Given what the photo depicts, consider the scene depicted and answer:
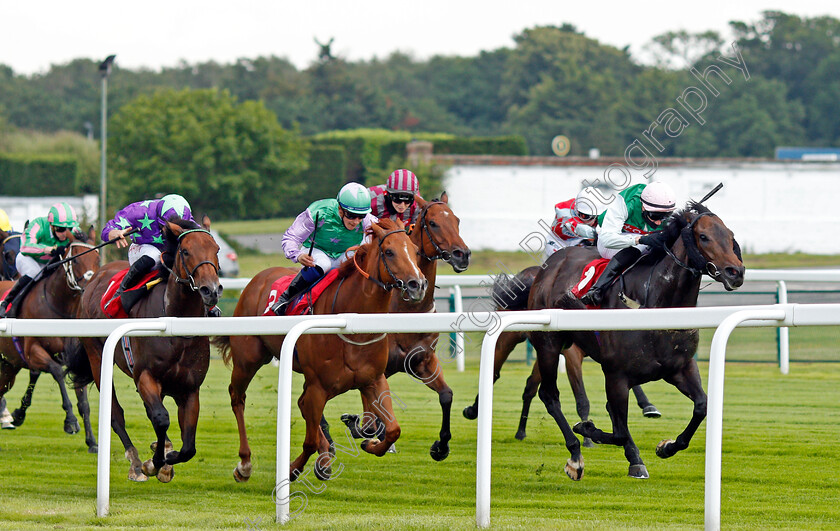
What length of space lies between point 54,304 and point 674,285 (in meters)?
4.55

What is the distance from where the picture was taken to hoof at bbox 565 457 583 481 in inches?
225

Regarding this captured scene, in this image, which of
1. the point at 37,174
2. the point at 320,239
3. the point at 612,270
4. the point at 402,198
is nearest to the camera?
the point at 612,270

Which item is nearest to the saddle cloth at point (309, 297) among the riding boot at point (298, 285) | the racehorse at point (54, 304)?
the riding boot at point (298, 285)

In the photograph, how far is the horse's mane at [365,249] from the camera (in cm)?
552

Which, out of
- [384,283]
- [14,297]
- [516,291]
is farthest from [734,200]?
[384,283]

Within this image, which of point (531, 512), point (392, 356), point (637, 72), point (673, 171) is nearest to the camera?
point (531, 512)

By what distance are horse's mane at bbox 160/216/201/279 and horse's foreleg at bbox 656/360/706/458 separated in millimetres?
2647

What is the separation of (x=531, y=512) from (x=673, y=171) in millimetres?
27052

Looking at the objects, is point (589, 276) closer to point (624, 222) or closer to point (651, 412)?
point (624, 222)

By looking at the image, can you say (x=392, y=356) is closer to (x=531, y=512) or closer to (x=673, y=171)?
(x=531, y=512)

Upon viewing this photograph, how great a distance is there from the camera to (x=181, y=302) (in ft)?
19.1

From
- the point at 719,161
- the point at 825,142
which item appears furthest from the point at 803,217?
the point at 825,142

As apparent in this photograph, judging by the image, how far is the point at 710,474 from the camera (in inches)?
138

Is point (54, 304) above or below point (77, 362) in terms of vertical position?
above
